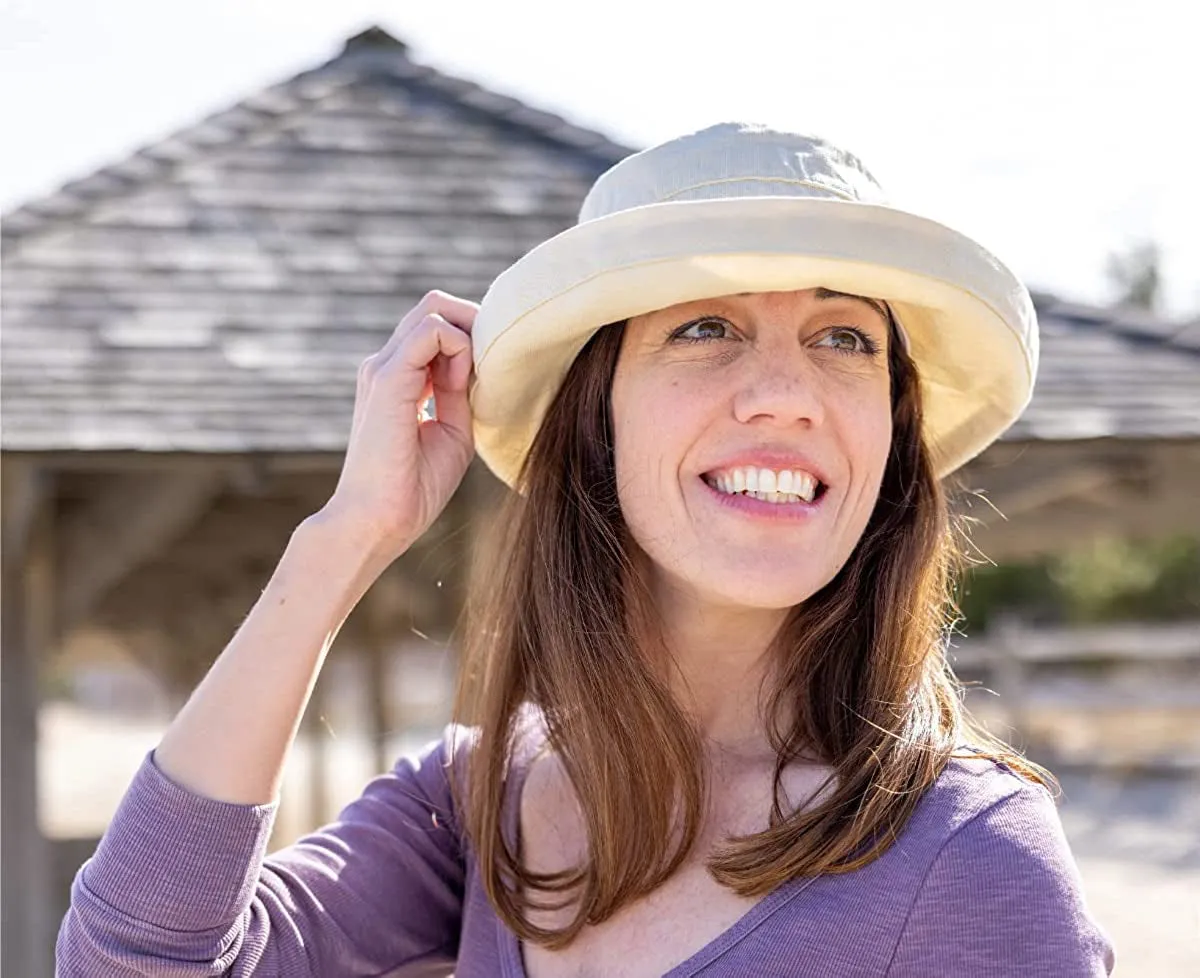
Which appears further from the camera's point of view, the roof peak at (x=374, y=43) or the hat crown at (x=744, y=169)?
the roof peak at (x=374, y=43)

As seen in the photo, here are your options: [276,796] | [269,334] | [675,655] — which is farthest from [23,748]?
[675,655]

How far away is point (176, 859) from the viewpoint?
178 centimetres

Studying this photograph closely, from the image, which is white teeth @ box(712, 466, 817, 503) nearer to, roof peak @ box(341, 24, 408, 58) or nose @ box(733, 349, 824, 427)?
nose @ box(733, 349, 824, 427)

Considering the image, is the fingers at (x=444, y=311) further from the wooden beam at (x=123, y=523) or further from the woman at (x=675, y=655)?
the wooden beam at (x=123, y=523)

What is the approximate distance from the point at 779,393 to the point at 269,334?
3.28m

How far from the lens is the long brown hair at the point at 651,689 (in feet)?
5.62

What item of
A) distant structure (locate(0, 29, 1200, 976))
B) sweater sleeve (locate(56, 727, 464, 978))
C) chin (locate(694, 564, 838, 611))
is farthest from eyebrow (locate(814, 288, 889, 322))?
distant structure (locate(0, 29, 1200, 976))

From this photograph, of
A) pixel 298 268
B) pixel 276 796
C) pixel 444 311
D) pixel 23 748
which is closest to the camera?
pixel 276 796

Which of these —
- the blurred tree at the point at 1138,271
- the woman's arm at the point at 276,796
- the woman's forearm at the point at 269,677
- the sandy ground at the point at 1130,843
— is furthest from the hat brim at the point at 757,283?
the blurred tree at the point at 1138,271

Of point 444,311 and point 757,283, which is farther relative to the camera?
point 444,311

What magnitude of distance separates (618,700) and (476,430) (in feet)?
1.56

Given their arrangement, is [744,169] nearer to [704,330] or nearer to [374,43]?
[704,330]

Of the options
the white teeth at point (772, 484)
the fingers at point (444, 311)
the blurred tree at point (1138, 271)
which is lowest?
the white teeth at point (772, 484)

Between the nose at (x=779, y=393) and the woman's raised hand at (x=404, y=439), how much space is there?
44cm
